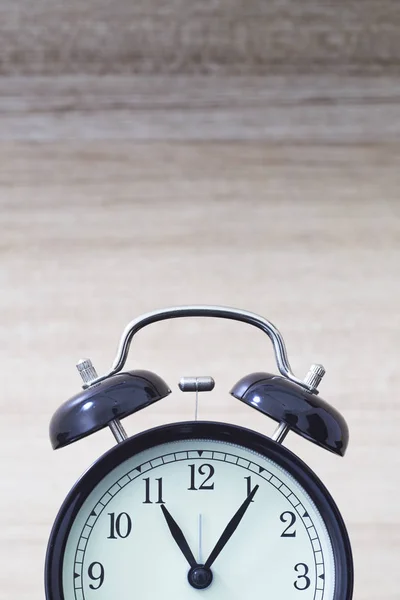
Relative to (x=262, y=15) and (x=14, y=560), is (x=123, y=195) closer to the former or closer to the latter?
(x=262, y=15)

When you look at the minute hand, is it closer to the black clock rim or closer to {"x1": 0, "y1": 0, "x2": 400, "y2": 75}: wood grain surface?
the black clock rim

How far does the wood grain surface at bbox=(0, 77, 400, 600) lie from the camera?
3.60 feet

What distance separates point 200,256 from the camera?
3.74 feet

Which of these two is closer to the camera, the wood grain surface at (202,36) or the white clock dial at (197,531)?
the white clock dial at (197,531)

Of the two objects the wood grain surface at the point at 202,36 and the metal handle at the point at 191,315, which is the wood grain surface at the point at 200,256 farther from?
the metal handle at the point at 191,315

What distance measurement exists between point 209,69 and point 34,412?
0.58m

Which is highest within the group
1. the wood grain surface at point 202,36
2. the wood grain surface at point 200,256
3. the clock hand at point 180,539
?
the wood grain surface at point 202,36

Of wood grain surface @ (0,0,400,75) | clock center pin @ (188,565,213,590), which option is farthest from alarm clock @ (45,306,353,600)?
wood grain surface @ (0,0,400,75)

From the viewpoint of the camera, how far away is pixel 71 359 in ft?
3.67

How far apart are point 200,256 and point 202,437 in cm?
41

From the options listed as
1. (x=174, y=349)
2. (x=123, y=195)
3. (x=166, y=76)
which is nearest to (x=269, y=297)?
(x=174, y=349)

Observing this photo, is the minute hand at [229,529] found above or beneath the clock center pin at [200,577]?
above

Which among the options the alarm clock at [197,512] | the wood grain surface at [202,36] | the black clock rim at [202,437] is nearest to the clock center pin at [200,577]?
the alarm clock at [197,512]

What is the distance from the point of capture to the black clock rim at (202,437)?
0.75 meters
